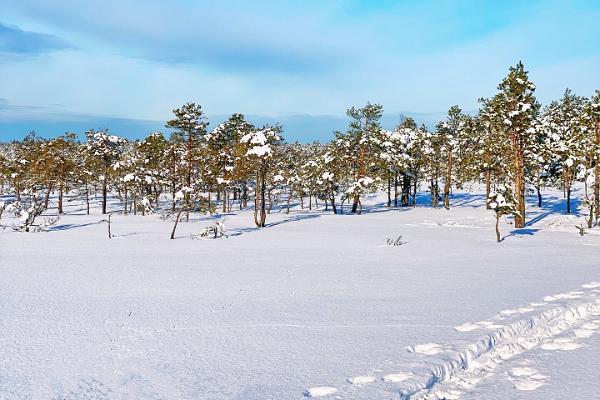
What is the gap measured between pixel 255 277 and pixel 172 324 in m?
5.54

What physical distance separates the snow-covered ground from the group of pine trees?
13.2m

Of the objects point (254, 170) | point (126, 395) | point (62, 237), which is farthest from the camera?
point (254, 170)

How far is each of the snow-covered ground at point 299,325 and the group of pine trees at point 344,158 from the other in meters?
13.2

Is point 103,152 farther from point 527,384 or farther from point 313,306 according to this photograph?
point 527,384

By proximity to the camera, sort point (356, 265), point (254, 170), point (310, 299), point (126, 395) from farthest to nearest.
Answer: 1. point (254, 170)
2. point (356, 265)
3. point (310, 299)
4. point (126, 395)

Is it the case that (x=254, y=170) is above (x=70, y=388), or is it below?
above

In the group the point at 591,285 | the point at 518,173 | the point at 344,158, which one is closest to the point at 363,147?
the point at 344,158

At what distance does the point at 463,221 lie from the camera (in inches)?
1377

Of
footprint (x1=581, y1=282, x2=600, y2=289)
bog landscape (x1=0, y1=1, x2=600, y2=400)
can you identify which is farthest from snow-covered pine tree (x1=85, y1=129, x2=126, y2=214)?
footprint (x1=581, y1=282, x2=600, y2=289)

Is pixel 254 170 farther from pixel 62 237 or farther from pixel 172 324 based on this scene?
pixel 172 324

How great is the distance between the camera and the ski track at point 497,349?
5.87 m

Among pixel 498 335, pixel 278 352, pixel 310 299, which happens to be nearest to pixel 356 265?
pixel 310 299

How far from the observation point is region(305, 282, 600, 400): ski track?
587 cm

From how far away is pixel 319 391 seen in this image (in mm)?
5680
